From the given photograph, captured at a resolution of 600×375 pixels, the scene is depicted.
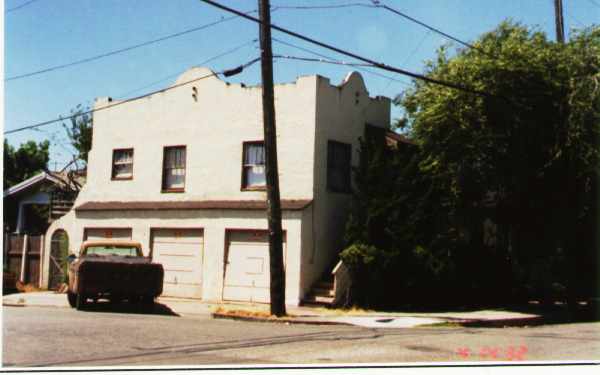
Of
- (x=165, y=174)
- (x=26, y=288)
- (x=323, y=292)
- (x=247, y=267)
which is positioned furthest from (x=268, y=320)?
(x=26, y=288)

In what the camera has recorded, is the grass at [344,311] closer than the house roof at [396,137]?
Yes

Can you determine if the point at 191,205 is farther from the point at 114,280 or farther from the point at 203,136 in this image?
the point at 114,280

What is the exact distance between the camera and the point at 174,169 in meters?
22.2

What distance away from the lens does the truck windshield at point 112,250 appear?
1822 centimetres

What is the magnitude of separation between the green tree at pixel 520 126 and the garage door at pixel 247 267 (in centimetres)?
511

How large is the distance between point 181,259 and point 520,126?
414 inches

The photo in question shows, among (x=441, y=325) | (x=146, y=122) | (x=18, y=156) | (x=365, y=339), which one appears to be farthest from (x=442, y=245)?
(x=18, y=156)

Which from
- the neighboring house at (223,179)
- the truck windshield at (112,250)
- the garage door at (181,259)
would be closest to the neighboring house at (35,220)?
the neighboring house at (223,179)

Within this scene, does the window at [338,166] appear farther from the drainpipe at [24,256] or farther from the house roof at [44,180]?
the house roof at [44,180]

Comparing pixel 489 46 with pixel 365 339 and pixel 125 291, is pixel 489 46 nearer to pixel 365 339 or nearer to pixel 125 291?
pixel 365 339

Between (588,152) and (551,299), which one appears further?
(551,299)

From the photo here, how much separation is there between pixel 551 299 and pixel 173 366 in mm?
14770

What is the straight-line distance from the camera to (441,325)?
15.0 metres

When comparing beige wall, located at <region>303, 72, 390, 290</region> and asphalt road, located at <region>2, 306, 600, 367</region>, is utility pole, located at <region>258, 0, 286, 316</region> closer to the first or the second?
asphalt road, located at <region>2, 306, 600, 367</region>
